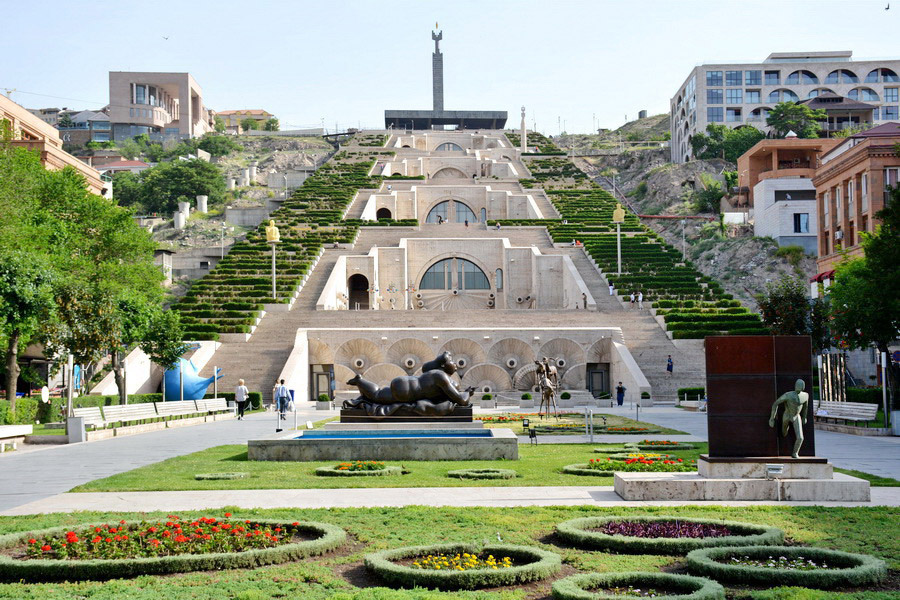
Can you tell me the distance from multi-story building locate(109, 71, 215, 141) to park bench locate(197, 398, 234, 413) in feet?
371

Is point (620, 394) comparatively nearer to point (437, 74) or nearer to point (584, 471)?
point (584, 471)

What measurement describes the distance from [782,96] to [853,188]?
64618mm

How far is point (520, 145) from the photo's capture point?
110 meters

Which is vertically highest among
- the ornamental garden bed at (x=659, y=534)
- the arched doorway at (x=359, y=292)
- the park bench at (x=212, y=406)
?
the arched doorway at (x=359, y=292)

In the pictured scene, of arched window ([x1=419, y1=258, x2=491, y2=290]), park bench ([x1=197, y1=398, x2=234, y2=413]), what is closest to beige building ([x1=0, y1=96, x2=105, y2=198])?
park bench ([x1=197, y1=398, x2=234, y2=413])

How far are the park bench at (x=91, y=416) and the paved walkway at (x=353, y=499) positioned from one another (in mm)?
10917

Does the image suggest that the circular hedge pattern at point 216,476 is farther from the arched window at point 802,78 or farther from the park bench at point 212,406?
the arched window at point 802,78

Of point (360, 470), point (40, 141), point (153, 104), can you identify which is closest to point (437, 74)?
point (153, 104)

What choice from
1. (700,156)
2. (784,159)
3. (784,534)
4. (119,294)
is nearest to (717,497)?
(784,534)

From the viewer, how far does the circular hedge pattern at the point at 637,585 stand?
6828 mm

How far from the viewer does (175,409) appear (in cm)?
2834

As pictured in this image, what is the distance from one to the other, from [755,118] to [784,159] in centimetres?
3527

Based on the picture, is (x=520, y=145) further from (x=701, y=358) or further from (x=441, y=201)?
(x=701, y=358)

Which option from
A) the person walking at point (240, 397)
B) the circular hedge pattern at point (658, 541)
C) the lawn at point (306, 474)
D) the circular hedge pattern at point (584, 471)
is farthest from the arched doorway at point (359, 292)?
the circular hedge pattern at point (658, 541)
